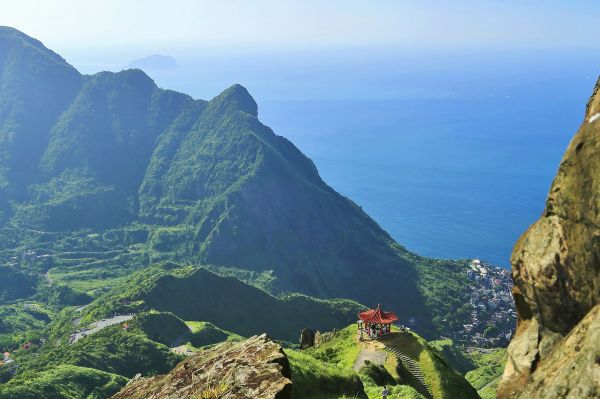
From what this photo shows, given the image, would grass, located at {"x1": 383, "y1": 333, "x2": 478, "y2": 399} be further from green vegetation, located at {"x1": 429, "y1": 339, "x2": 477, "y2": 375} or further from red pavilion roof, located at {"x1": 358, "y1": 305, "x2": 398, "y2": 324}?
green vegetation, located at {"x1": 429, "y1": 339, "x2": 477, "y2": 375}

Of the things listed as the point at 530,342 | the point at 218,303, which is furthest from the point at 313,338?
the point at 218,303

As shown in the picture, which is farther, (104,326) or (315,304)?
(315,304)

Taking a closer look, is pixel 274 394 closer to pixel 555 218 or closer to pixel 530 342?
pixel 530 342

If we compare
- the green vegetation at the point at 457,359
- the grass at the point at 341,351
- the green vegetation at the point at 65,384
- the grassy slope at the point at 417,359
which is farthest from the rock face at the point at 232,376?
the green vegetation at the point at 457,359

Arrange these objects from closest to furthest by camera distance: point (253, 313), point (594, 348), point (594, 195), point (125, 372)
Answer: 1. point (594, 348)
2. point (594, 195)
3. point (125, 372)
4. point (253, 313)

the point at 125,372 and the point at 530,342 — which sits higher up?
the point at 530,342

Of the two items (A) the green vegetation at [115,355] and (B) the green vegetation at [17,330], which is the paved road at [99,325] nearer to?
(A) the green vegetation at [115,355]
